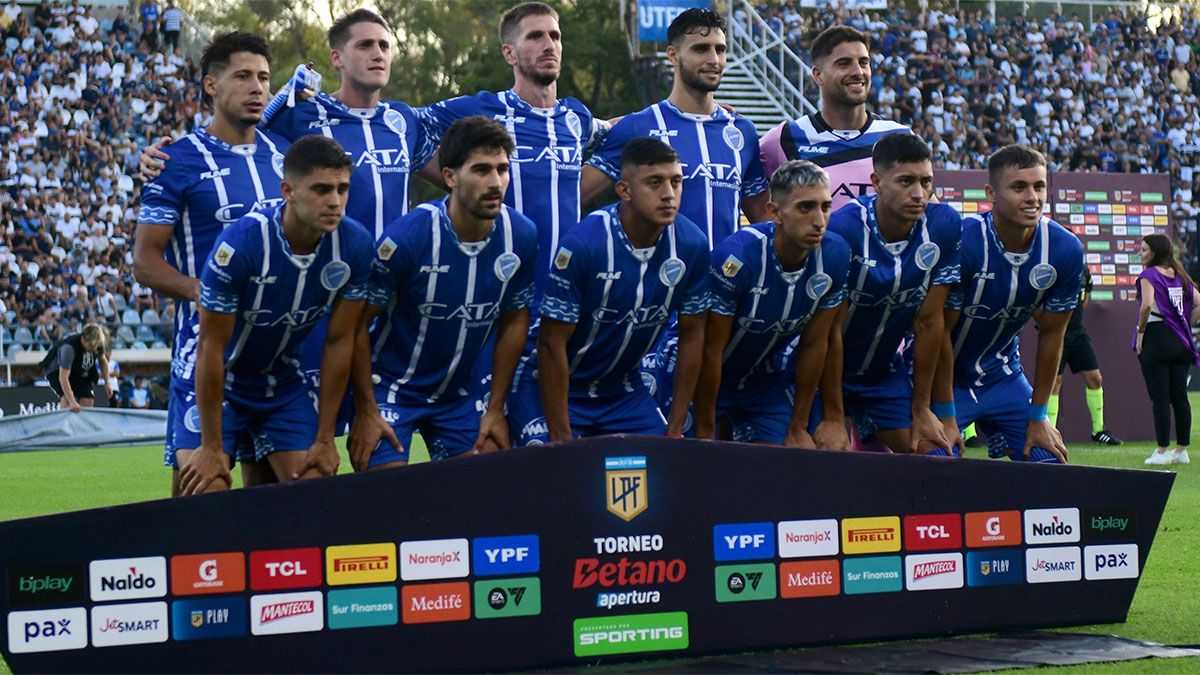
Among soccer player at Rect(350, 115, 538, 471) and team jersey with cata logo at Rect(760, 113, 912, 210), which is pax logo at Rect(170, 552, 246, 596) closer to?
soccer player at Rect(350, 115, 538, 471)

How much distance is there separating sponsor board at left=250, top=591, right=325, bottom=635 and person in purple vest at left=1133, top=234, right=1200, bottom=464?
909 centimetres

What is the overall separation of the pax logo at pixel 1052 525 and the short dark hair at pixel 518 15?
2.94 metres

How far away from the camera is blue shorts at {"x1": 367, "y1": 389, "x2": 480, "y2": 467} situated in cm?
603

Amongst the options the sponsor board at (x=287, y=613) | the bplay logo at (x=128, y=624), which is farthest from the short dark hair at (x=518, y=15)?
the bplay logo at (x=128, y=624)

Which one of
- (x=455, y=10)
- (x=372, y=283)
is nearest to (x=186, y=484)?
(x=372, y=283)

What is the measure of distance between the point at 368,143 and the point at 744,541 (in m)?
2.37

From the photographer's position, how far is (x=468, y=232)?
574 centimetres

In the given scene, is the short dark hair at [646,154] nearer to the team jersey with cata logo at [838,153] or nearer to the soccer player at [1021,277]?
the team jersey with cata logo at [838,153]

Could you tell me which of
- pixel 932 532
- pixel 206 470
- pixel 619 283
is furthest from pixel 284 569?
pixel 932 532

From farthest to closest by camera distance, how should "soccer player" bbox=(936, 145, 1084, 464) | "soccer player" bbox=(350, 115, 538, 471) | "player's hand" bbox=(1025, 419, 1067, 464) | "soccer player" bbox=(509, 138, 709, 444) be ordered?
"player's hand" bbox=(1025, 419, 1067, 464) → "soccer player" bbox=(936, 145, 1084, 464) → "soccer player" bbox=(509, 138, 709, 444) → "soccer player" bbox=(350, 115, 538, 471)

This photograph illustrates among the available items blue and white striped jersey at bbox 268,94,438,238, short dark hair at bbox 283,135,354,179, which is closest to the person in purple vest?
blue and white striped jersey at bbox 268,94,438,238

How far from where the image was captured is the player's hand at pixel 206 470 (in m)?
5.44

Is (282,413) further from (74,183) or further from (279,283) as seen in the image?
(74,183)

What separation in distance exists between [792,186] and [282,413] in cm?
215
